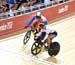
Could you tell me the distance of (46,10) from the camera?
12750 millimetres

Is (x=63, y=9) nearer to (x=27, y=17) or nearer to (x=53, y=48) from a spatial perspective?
(x=27, y=17)

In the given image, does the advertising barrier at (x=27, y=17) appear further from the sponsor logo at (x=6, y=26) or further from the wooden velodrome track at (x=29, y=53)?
the wooden velodrome track at (x=29, y=53)

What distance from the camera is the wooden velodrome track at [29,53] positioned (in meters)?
8.79

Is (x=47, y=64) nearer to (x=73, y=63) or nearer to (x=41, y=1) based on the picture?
(x=73, y=63)

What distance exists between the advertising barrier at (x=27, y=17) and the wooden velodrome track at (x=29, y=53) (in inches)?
17.4

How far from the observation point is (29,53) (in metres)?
9.38

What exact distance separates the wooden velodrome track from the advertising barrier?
442 mm

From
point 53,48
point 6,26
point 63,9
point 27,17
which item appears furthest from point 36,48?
point 63,9

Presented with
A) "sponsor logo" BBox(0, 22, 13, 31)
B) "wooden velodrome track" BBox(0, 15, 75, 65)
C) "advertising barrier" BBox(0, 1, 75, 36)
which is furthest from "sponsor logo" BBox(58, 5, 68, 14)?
"sponsor logo" BBox(0, 22, 13, 31)

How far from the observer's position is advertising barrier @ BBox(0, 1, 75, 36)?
11.1 m

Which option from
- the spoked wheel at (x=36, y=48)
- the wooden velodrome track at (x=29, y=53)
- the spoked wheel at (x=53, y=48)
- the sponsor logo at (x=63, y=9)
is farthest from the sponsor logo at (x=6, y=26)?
the sponsor logo at (x=63, y=9)

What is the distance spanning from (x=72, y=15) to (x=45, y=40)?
5.63 meters

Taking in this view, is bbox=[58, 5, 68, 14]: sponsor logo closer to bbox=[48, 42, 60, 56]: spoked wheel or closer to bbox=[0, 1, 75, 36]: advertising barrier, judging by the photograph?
bbox=[0, 1, 75, 36]: advertising barrier

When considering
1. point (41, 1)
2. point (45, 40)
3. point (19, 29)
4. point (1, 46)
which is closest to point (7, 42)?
point (1, 46)
